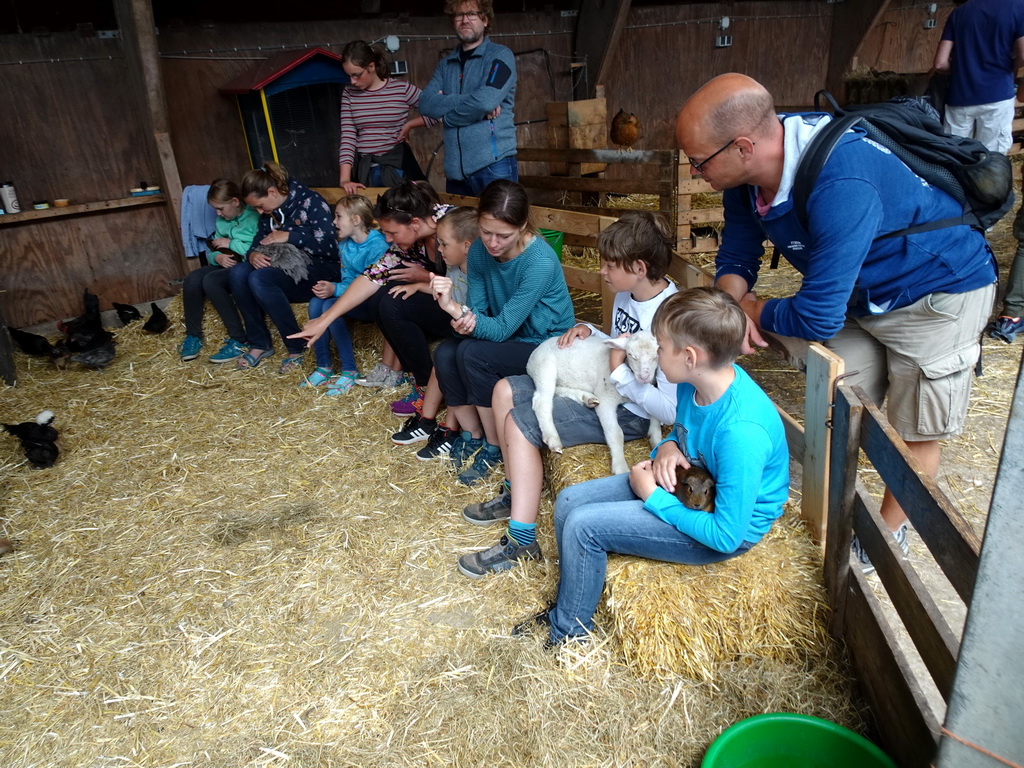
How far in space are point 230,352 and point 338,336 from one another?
1.27m

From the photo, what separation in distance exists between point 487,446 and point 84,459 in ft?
9.04

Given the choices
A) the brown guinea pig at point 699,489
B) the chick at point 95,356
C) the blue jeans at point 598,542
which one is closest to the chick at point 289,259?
the chick at point 95,356

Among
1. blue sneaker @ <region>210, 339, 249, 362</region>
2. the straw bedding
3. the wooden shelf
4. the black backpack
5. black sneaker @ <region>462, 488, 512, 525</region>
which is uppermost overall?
the black backpack

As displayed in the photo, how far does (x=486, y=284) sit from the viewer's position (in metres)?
3.79

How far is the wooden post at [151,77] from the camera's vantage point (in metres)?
5.83

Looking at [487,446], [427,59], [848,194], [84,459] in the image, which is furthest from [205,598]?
[427,59]

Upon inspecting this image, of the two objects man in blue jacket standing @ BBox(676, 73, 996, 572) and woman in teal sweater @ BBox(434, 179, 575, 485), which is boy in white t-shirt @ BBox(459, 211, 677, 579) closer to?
woman in teal sweater @ BBox(434, 179, 575, 485)

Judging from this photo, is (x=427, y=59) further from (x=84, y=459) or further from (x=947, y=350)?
(x=947, y=350)

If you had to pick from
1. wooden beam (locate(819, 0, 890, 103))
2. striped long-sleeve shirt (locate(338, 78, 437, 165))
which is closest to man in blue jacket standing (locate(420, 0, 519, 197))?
striped long-sleeve shirt (locate(338, 78, 437, 165))

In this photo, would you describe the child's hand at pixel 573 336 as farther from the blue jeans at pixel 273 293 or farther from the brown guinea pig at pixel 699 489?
the blue jeans at pixel 273 293

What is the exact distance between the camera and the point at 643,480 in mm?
2393

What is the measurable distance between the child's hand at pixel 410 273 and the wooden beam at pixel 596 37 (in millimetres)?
4626

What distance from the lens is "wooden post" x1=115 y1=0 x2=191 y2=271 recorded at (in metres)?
5.83

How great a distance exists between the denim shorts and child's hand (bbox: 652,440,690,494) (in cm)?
72
